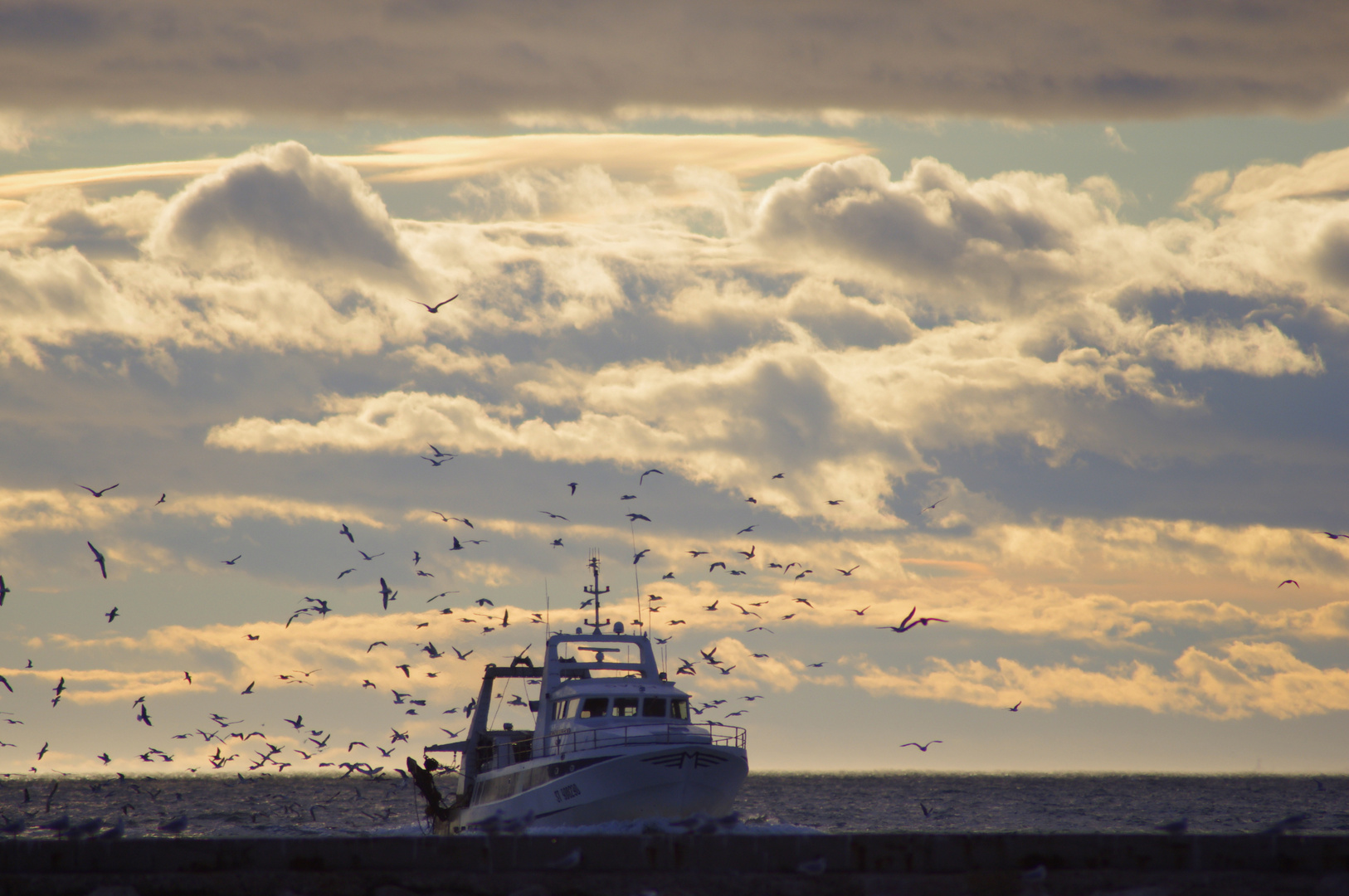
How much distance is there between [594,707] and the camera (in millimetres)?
38844

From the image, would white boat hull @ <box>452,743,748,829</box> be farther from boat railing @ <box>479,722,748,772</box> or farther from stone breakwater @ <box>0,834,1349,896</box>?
stone breakwater @ <box>0,834,1349,896</box>

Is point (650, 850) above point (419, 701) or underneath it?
underneath

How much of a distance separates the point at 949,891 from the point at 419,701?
29.6 metres

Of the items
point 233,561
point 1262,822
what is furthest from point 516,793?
point 1262,822

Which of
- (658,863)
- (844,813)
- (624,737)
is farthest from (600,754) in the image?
(844,813)

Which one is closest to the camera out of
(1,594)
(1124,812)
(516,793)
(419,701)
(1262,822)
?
(1,594)

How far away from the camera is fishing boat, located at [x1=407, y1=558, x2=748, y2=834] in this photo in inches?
1401

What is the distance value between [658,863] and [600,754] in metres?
19.4

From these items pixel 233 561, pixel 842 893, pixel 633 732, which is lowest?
pixel 842 893

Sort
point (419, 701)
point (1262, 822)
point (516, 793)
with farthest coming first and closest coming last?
point (1262, 822) < point (419, 701) < point (516, 793)

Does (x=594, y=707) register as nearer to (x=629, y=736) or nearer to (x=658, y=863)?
(x=629, y=736)

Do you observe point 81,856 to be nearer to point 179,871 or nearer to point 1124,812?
point 179,871

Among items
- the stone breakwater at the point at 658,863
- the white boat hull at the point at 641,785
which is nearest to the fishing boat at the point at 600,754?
the white boat hull at the point at 641,785

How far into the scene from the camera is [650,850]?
56.4ft
